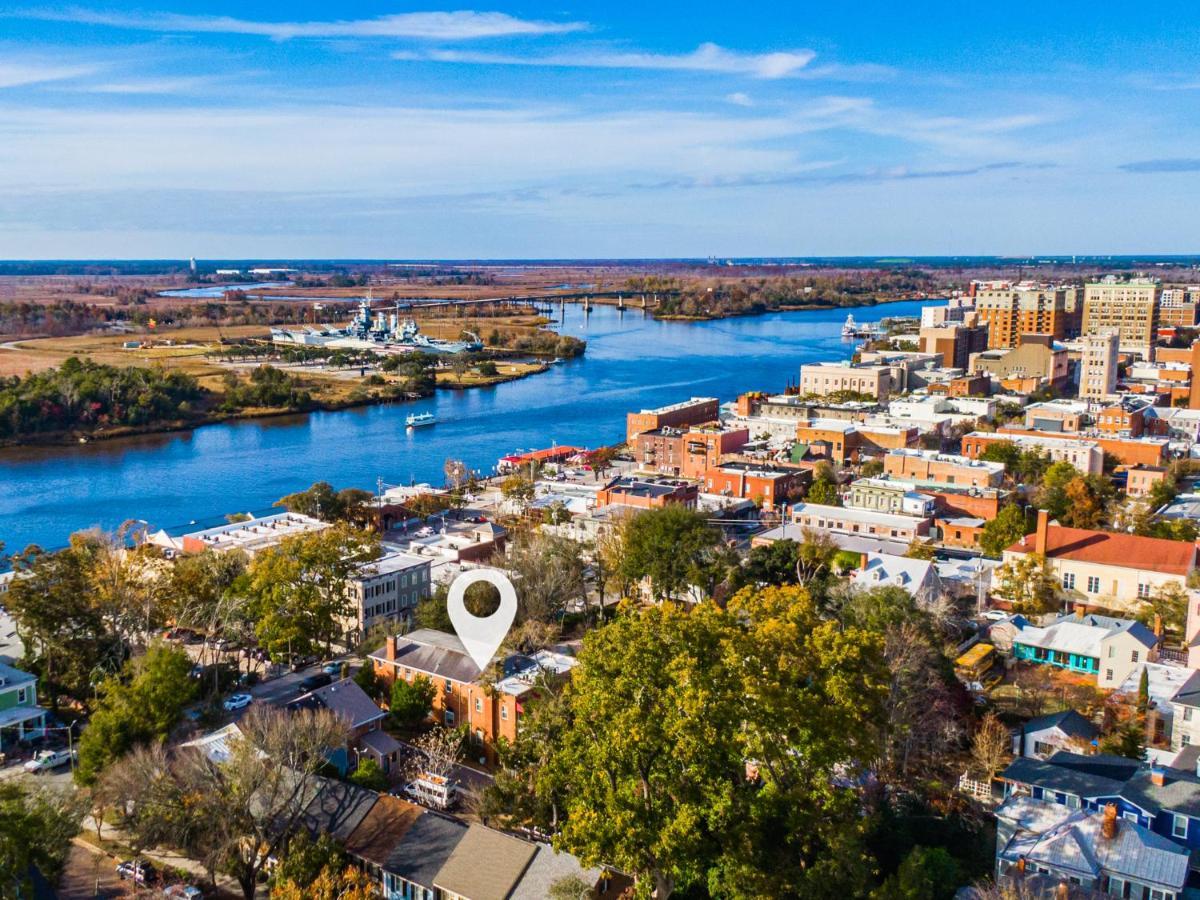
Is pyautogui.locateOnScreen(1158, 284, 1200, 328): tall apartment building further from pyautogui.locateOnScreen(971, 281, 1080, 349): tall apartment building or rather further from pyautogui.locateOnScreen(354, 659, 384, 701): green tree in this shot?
pyautogui.locateOnScreen(354, 659, 384, 701): green tree

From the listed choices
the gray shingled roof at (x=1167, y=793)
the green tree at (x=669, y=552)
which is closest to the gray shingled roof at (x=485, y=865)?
the gray shingled roof at (x=1167, y=793)

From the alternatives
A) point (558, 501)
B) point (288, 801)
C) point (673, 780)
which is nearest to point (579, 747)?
point (673, 780)

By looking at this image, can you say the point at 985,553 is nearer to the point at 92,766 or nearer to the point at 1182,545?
the point at 1182,545

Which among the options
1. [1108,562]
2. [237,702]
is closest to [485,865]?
[237,702]

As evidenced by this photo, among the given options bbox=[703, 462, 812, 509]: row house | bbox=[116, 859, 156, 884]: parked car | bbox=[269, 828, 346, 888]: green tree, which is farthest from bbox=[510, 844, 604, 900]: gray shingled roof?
bbox=[703, 462, 812, 509]: row house

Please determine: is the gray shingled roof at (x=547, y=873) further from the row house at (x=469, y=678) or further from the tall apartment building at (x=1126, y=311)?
the tall apartment building at (x=1126, y=311)

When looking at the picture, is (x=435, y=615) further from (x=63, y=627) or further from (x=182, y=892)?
(x=182, y=892)
